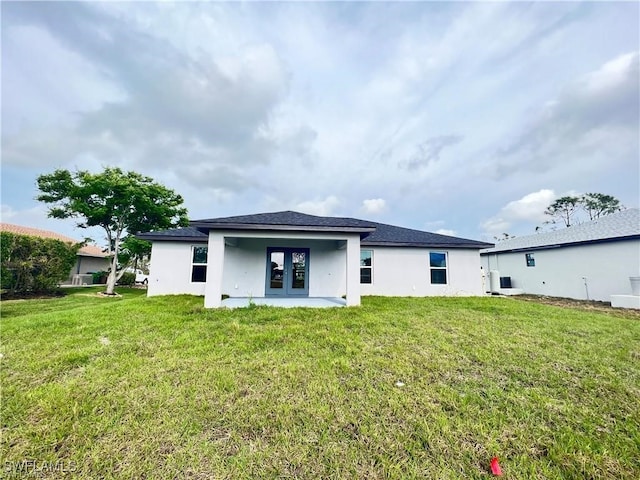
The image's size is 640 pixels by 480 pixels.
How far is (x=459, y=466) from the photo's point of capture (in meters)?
2.47

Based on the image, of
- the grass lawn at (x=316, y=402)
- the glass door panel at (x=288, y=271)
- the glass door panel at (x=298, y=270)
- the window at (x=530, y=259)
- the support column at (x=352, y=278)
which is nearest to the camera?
the grass lawn at (x=316, y=402)

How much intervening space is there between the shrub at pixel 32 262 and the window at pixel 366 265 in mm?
17951

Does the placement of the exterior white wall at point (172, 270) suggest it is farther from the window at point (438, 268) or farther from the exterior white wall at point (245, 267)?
the window at point (438, 268)

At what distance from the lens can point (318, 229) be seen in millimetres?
8445

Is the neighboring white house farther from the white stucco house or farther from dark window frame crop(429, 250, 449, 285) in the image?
dark window frame crop(429, 250, 449, 285)

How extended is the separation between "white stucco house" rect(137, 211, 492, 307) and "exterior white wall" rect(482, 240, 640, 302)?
616 cm

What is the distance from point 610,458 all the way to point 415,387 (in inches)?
75.3

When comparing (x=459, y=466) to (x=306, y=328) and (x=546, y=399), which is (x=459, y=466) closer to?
(x=546, y=399)

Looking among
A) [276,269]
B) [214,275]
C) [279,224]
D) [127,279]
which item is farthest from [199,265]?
[127,279]

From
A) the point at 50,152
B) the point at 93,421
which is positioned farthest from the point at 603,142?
the point at 50,152

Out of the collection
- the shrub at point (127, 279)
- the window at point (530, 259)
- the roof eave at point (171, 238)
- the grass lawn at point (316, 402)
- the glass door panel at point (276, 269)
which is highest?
the roof eave at point (171, 238)

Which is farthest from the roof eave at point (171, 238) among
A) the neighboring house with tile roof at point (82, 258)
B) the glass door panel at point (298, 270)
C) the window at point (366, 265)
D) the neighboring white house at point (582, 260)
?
the neighboring white house at point (582, 260)

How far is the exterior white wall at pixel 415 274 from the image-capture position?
1217 cm

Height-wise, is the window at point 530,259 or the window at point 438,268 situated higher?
the window at point 530,259
